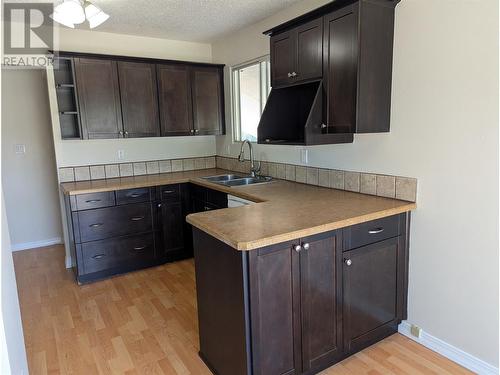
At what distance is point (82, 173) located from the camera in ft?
12.4

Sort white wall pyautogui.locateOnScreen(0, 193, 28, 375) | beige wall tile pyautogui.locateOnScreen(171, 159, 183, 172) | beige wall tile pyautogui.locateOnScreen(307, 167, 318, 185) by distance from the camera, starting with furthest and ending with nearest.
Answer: beige wall tile pyautogui.locateOnScreen(171, 159, 183, 172)
beige wall tile pyautogui.locateOnScreen(307, 167, 318, 185)
white wall pyautogui.locateOnScreen(0, 193, 28, 375)

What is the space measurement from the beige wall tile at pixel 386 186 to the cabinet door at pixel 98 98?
264cm

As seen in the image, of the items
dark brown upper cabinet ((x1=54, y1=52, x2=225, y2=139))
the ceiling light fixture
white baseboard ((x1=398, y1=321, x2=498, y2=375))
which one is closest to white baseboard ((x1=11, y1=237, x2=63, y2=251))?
dark brown upper cabinet ((x1=54, y1=52, x2=225, y2=139))

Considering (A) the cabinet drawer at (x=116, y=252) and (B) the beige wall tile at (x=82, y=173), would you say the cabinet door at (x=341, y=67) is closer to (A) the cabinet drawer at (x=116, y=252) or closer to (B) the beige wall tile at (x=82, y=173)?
(A) the cabinet drawer at (x=116, y=252)

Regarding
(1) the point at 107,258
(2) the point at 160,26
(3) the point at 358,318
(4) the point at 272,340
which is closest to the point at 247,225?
(4) the point at 272,340

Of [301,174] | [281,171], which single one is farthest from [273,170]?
[301,174]

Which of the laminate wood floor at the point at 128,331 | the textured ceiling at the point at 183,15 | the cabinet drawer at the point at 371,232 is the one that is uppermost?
the textured ceiling at the point at 183,15

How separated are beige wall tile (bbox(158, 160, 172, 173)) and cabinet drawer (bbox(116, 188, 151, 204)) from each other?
2.36ft

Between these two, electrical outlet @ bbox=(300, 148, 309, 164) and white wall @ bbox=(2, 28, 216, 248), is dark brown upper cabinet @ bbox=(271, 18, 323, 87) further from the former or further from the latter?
white wall @ bbox=(2, 28, 216, 248)

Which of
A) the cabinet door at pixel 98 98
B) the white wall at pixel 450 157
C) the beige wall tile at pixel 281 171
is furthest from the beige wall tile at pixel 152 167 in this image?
the white wall at pixel 450 157

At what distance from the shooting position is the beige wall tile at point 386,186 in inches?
94.4

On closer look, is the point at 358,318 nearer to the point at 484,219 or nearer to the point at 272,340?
the point at 272,340

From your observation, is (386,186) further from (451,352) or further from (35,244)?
(35,244)

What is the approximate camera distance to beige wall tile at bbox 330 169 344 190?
110 inches
